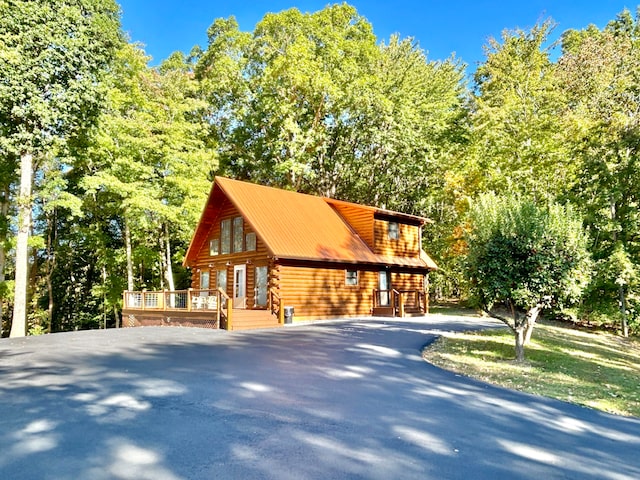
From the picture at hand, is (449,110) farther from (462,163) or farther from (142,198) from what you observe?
(142,198)

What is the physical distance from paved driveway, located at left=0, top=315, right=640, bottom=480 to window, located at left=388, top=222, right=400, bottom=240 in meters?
14.5

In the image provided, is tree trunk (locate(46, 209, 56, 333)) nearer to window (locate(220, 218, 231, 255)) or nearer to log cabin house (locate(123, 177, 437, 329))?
log cabin house (locate(123, 177, 437, 329))

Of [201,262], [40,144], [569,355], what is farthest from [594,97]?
[40,144]

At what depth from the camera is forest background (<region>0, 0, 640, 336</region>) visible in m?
18.1

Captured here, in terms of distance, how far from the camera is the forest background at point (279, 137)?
18062 mm

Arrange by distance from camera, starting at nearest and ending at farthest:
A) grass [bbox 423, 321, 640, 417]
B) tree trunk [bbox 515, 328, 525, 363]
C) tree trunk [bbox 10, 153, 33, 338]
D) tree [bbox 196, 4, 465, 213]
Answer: grass [bbox 423, 321, 640, 417] < tree trunk [bbox 515, 328, 525, 363] < tree trunk [bbox 10, 153, 33, 338] < tree [bbox 196, 4, 465, 213]

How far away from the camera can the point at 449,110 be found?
32.3 metres

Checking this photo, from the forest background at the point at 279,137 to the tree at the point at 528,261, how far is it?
25.4 feet

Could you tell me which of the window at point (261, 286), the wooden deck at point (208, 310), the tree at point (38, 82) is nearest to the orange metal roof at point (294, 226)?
the window at point (261, 286)

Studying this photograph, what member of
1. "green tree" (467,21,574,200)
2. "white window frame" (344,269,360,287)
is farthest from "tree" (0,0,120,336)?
"green tree" (467,21,574,200)

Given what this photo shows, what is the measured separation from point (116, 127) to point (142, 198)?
4244mm

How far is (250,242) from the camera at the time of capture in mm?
19844

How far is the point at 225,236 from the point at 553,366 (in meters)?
15.6

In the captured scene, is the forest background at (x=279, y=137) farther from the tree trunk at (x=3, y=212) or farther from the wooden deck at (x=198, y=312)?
the wooden deck at (x=198, y=312)
